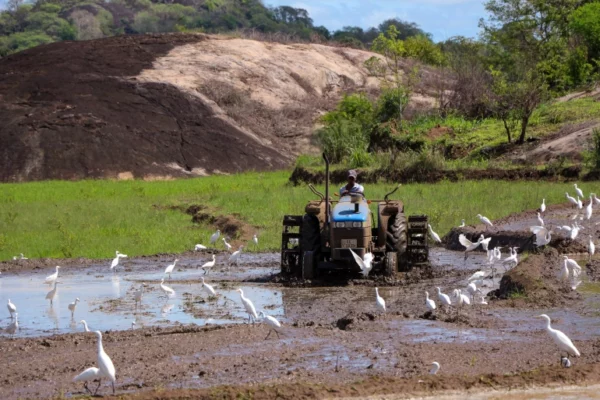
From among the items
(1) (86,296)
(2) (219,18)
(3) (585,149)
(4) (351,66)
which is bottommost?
(1) (86,296)

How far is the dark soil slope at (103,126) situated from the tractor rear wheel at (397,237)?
31438 millimetres

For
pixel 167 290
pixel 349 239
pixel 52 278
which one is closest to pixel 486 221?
pixel 349 239

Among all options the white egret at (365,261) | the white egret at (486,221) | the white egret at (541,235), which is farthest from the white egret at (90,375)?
the white egret at (486,221)

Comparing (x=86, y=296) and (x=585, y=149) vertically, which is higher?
(x=585, y=149)

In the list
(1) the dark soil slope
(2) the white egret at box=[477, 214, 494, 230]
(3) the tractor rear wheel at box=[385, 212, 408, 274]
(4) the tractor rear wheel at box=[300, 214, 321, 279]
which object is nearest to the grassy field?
(2) the white egret at box=[477, 214, 494, 230]

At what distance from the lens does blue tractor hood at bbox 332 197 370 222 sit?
1512 cm

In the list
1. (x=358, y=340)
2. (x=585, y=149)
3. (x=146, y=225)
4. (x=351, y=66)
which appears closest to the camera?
(x=358, y=340)

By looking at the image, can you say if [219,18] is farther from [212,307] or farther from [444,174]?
[212,307]

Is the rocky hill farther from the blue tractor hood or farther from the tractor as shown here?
the blue tractor hood

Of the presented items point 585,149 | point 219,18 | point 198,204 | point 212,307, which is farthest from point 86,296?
point 219,18

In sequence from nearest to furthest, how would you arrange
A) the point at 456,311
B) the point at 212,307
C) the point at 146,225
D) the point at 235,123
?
1. the point at 456,311
2. the point at 212,307
3. the point at 146,225
4. the point at 235,123

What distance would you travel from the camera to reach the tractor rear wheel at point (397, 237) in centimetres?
1608

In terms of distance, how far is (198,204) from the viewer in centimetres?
2916

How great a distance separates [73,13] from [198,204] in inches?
4262
